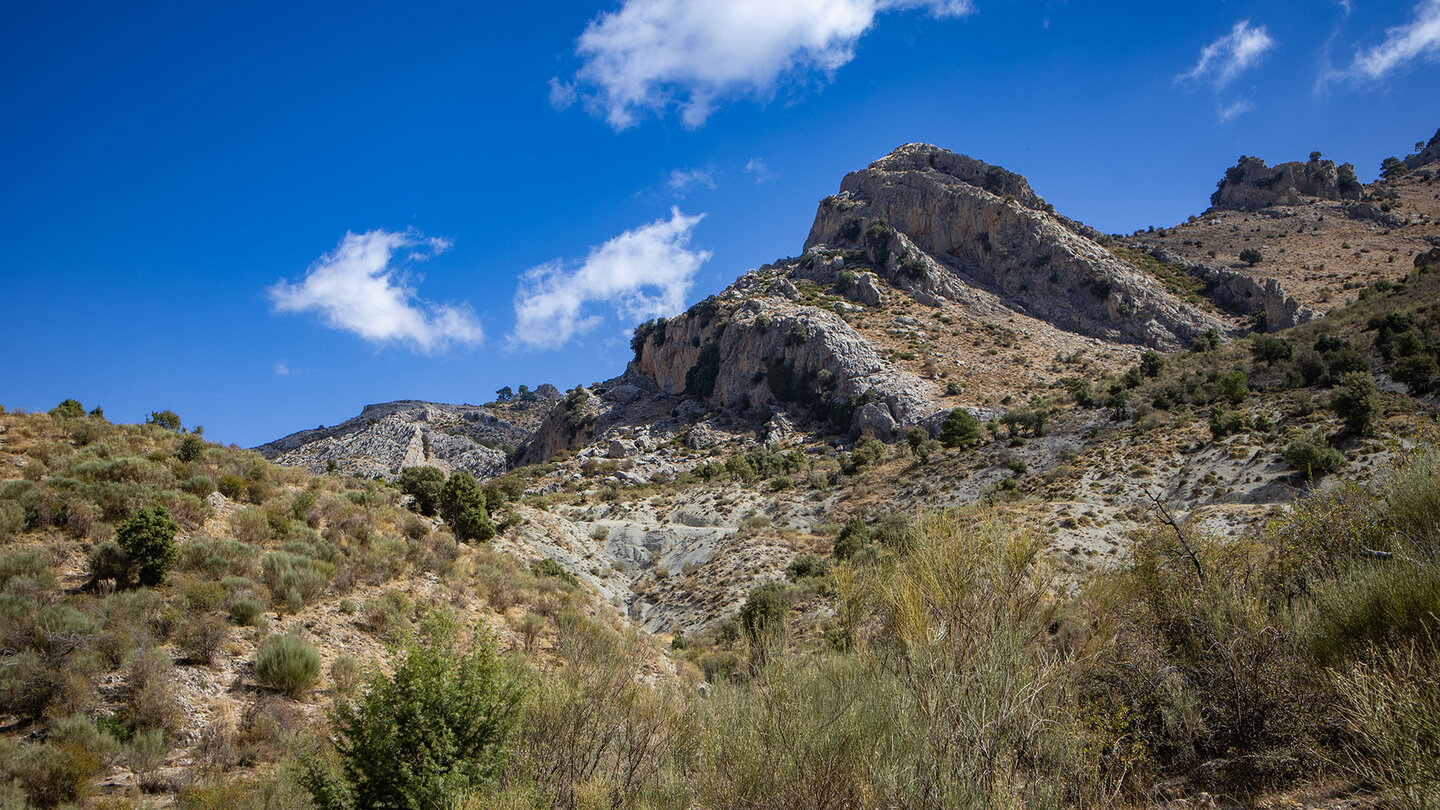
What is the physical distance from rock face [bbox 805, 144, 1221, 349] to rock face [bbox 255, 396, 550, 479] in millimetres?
43023

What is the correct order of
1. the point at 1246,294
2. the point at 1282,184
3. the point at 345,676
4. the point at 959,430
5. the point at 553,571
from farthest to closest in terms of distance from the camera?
the point at 1282,184, the point at 1246,294, the point at 959,430, the point at 553,571, the point at 345,676

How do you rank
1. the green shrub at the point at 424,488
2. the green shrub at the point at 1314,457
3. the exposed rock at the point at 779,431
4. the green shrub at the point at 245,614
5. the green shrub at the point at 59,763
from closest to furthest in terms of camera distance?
the green shrub at the point at 59,763 → the green shrub at the point at 245,614 → the green shrub at the point at 1314,457 → the green shrub at the point at 424,488 → the exposed rock at the point at 779,431

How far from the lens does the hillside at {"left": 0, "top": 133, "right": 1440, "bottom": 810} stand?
16.4 feet

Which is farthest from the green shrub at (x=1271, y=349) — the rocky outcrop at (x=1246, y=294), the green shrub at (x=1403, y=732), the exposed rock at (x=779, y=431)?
the green shrub at (x=1403, y=732)

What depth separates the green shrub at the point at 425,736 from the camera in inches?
222

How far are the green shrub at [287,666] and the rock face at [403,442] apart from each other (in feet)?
122

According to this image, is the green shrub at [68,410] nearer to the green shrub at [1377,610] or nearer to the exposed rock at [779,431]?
the green shrub at [1377,610]

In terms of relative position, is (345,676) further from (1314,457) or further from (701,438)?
(701,438)

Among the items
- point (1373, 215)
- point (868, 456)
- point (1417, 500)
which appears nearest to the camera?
point (1417, 500)

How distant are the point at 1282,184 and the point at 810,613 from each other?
87.5m

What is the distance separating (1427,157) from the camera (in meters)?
76.0

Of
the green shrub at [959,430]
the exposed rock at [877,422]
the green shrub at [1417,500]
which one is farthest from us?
the exposed rock at [877,422]

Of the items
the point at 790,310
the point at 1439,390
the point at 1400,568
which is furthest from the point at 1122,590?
the point at 790,310

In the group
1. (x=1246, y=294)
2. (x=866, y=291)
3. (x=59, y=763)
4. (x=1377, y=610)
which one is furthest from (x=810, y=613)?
(x=1246, y=294)
